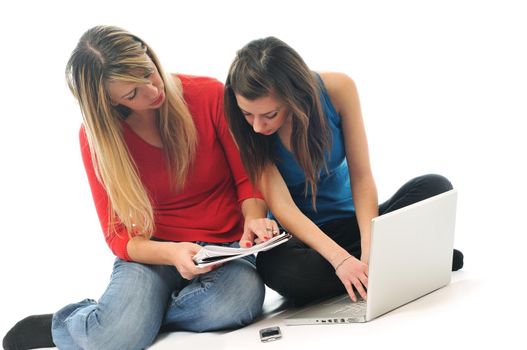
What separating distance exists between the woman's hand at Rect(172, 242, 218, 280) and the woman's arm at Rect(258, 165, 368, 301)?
0.82 ft

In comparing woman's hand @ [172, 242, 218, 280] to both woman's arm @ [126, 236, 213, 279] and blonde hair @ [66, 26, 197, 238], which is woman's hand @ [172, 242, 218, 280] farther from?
blonde hair @ [66, 26, 197, 238]

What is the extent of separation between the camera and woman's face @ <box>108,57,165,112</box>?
69.3 inches

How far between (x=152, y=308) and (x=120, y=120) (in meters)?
0.47

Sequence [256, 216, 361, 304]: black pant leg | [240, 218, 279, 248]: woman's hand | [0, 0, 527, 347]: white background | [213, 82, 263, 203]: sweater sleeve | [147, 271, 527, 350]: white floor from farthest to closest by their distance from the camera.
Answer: [0, 0, 527, 347]: white background, [213, 82, 263, 203]: sweater sleeve, [256, 216, 361, 304]: black pant leg, [240, 218, 279, 248]: woman's hand, [147, 271, 527, 350]: white floor

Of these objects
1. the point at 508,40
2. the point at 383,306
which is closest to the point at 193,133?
the point at 383,306

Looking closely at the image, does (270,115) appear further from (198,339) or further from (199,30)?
(199,30)

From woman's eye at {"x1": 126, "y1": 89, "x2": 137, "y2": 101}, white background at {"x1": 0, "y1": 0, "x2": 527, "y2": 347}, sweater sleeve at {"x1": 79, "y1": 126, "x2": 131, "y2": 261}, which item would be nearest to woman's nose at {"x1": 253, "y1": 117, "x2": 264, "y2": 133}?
woman's eye at {"x1": 126, "y1": 89, "x2": 137, "y2": 101}

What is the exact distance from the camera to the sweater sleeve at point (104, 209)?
1.90 m

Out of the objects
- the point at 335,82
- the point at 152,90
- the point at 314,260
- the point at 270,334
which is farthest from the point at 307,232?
the point at 152,90

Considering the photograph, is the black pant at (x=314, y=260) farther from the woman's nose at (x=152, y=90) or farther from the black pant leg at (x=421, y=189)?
the woman's nose at (x=152, y=90)

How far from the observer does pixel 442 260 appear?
1812 mm

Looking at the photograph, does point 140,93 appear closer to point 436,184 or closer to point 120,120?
point 120,120

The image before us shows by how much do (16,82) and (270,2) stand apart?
1.05m

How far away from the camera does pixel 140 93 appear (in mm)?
1778
